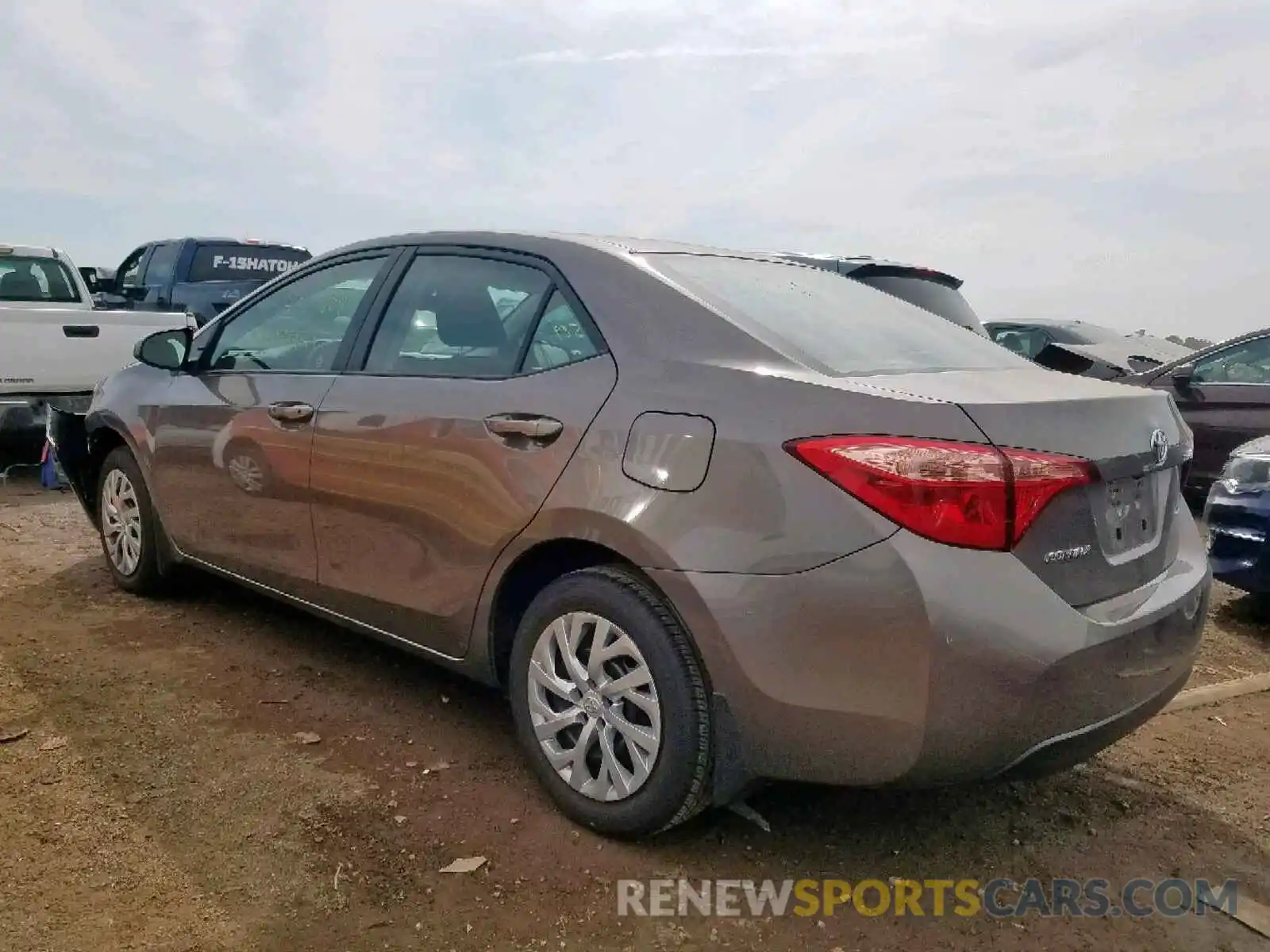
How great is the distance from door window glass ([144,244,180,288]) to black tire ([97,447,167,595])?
812 cm

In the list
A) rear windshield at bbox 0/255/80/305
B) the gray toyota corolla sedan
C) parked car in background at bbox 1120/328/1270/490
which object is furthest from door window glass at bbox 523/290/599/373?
rear windshield at bbox 0/255/80/305

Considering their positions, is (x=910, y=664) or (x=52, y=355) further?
(x=52, y=355)

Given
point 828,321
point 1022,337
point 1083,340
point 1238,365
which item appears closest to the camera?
point 828,321

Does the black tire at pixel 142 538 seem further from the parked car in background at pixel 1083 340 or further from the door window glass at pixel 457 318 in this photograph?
the parked car in background at pixel 1083 340

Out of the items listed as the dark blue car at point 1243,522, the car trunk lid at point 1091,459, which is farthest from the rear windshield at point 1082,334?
the car trunk lid at point 1091,459

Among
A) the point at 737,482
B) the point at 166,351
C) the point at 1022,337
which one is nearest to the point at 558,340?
the point at 737,482

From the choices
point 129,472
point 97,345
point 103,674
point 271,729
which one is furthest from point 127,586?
point 97,345

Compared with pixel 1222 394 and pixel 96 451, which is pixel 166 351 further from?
pixel 1222 394

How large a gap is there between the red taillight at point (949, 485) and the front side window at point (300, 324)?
2.02m

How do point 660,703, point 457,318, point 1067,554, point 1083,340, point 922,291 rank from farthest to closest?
point 1083,340, point 922,291, point 457,318, point 660,703, point 1067,554

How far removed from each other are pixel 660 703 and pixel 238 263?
1126cm

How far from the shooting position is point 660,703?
2.62m

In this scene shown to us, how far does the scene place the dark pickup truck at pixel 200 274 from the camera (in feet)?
39.0

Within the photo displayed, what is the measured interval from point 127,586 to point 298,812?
2372mm
